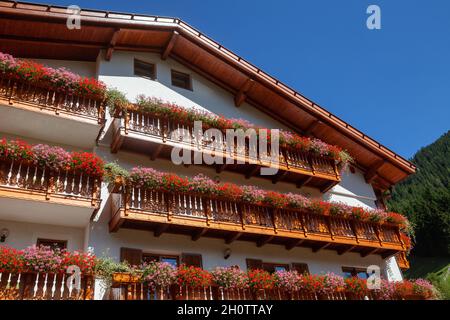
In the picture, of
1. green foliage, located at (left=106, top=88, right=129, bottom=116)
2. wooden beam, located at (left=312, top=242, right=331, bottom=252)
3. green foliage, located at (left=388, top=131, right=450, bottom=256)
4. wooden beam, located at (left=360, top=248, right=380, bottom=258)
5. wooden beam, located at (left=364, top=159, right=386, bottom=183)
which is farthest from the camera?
green foliage, located at (left=388, top=131, right=450, bottom=256)

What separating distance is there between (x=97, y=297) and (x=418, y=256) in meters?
40.7

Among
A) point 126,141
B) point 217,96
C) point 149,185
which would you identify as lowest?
point 149,185

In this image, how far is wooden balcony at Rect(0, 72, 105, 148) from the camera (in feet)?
42.7

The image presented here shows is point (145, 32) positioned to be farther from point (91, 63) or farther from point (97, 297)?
point (97, 297)

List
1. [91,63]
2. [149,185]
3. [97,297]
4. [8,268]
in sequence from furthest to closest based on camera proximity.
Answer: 1. [91,63]
2. [149,185]
3. [97,297]
4. [8,268]

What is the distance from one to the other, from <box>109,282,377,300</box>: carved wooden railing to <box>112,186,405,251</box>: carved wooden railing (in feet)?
6.83

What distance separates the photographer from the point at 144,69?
17.6 m

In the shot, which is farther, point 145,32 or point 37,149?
point 145,32

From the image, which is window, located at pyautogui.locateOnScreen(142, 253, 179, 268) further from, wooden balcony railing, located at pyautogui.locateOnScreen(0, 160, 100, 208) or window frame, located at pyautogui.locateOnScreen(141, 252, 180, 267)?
wooden balcony railing, located at pyautogui.locateOnScreen(0, 160, 100, 208)

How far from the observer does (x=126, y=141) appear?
47.6 feet

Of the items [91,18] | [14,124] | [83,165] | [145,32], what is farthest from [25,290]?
[145,32]

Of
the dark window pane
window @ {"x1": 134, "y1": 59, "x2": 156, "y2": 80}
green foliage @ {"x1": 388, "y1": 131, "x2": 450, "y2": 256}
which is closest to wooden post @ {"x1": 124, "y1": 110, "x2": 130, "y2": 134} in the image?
window @ {"x1": 134, "y1": 59, "x2": 156, "y2": 80}

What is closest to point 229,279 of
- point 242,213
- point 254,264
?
point 242,213
